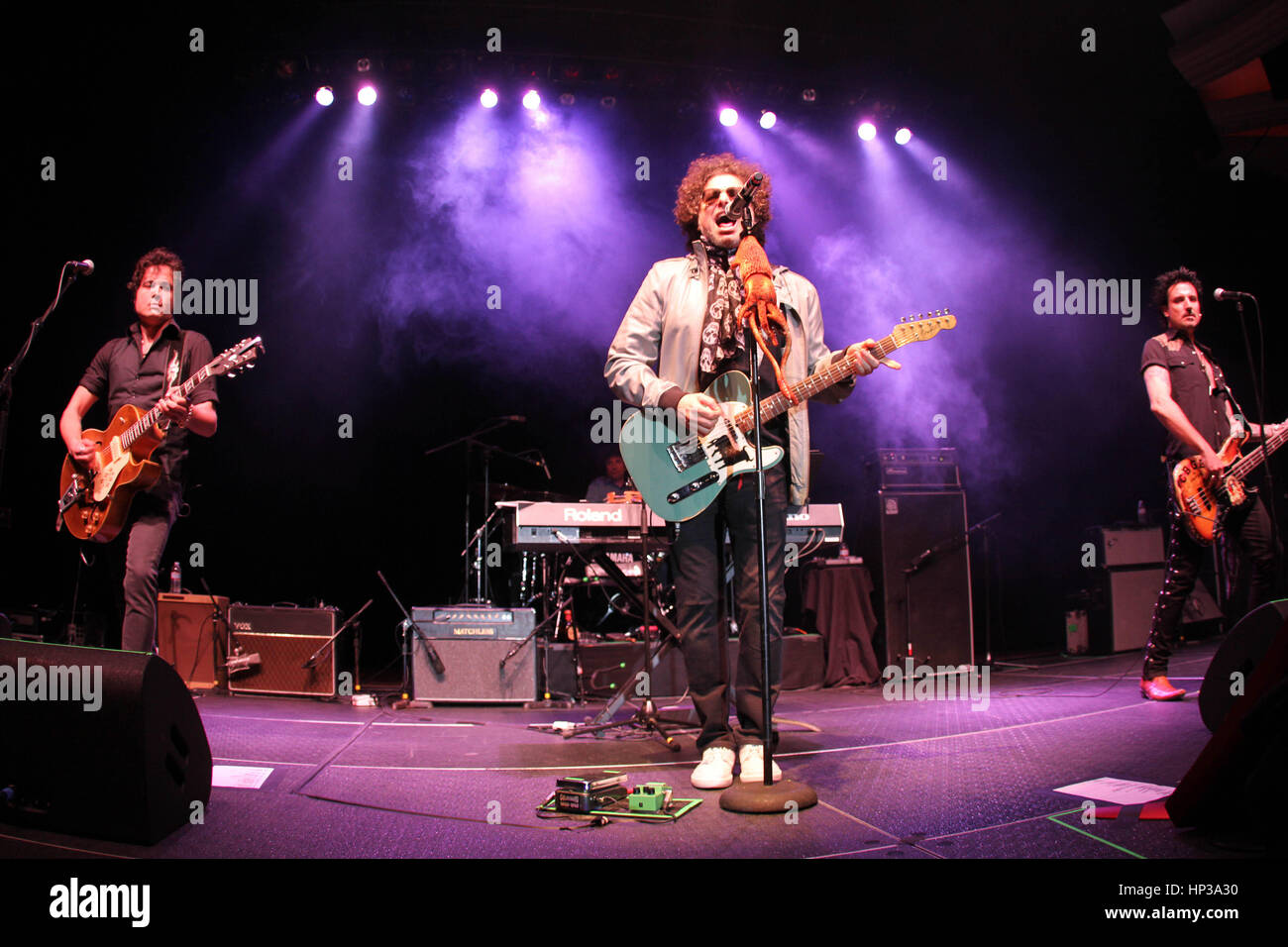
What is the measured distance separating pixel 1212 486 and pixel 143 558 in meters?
5.45

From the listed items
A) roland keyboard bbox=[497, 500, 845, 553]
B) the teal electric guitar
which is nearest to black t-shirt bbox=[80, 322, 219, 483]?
roland keyboard bbox=[497, 500, 845, 553]

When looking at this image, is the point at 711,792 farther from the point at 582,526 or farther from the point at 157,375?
the point at 157,375

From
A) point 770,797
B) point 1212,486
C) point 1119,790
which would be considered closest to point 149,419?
point 770,797

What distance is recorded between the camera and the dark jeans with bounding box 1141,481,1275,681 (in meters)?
4.56

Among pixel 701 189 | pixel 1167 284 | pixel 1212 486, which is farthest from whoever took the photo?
pixel 1167 284

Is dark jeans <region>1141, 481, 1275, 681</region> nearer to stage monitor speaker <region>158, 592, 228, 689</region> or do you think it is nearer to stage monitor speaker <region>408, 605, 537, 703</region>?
stage monitor speaker <region>408, 605, 537, 703</region>

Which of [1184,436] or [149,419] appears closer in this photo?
[149,419]

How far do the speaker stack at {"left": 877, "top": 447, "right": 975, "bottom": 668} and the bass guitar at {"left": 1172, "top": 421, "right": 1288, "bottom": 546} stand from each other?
188 cm

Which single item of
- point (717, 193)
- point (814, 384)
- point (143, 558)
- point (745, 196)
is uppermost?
point (717, 193)

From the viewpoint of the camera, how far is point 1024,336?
8.14 metres

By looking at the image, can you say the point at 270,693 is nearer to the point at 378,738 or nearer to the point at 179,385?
the point at 378,738

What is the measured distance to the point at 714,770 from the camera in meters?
2.95
